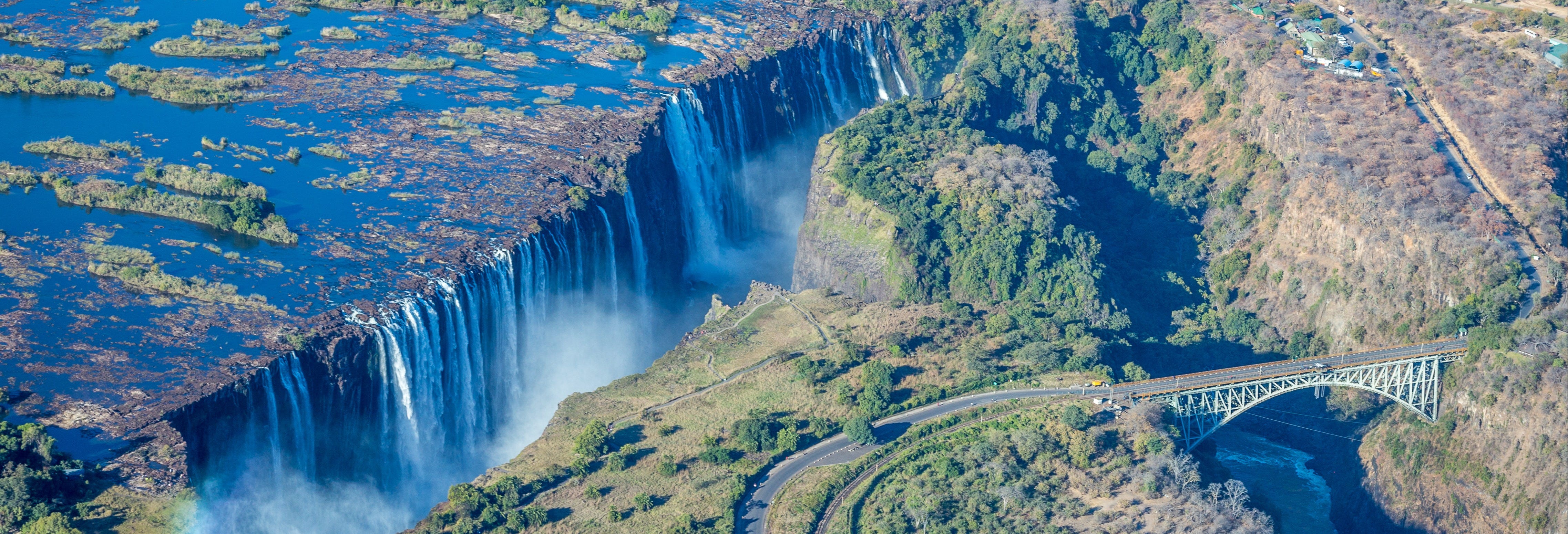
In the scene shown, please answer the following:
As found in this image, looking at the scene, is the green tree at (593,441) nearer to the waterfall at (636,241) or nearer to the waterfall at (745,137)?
the waterfall at (636,241)

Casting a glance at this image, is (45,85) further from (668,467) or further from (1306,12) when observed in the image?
(1306,12)

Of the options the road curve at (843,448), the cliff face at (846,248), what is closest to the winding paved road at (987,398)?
the road curve at (843,448)

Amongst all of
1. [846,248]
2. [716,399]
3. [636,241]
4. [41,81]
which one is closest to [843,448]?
[716,399]

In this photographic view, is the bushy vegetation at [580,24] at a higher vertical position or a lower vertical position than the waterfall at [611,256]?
higher

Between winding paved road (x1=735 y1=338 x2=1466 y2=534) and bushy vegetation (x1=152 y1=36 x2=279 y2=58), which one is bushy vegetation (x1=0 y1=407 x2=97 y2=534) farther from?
bushy vegetation (x1=152 y1=36 x2=279 y2=58)

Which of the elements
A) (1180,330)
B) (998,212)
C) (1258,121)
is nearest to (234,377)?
(998,212)
